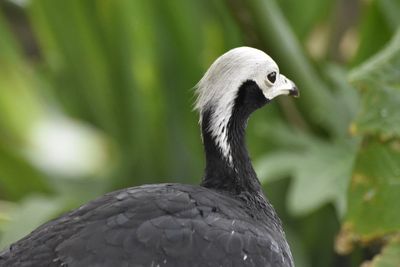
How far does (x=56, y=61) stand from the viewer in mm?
4227

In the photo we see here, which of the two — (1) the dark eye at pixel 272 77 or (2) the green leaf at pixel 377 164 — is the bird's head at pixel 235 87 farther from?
(2) the green leaf at pixel 377 164

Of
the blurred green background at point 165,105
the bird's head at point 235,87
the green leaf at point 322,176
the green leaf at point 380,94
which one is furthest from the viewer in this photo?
the blurred green background at point 165,105

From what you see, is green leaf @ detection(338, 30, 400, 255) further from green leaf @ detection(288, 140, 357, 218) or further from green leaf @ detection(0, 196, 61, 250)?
green leaf @ detection(0, 196, 61, 250)

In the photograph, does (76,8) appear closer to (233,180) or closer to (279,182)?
(279,182)

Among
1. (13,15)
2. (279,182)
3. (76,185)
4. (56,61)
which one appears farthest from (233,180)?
(13,15)

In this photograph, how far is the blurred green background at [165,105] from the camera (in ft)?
11.5

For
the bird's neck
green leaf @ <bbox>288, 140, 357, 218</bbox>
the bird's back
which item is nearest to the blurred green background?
green leaf @ <bbox>288, 140, 357, 218</bbox>

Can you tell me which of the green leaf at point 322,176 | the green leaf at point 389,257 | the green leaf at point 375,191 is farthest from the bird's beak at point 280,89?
the green leaf at point 322,176

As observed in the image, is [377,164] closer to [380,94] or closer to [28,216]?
[380,94]

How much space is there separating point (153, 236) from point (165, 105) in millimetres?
1907

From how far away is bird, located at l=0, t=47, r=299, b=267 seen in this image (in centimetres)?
207

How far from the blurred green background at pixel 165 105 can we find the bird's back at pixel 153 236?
1032 mm

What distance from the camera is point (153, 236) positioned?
6.86 ft

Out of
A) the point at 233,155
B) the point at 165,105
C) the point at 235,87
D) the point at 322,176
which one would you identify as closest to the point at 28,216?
the point at 165,105
